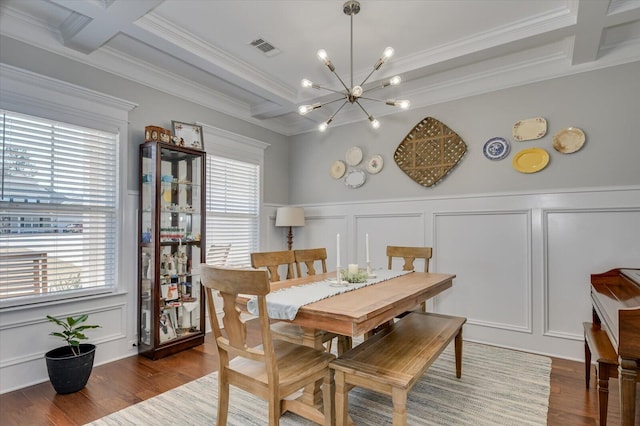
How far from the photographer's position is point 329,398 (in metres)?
1.78

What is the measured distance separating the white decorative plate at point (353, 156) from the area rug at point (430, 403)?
2.55m

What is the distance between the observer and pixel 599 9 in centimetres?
229

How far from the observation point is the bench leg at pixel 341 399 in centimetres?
173

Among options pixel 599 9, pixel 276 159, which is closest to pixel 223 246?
pixel 276 159

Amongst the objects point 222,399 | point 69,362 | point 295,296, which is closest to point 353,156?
point 295,296

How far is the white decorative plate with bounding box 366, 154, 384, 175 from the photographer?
Answer: 13.7 ft

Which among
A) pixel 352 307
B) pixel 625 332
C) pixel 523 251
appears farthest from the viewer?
pixel 523 251

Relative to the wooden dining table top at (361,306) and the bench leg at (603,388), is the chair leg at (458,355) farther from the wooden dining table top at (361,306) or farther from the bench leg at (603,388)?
the bench leg at (603,388)

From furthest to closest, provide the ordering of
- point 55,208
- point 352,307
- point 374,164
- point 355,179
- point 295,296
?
1. point 355,179
2. point 374,164
3. point 55,208
4. point 295,296
5. point 352,307

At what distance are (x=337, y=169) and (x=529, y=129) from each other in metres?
2.22

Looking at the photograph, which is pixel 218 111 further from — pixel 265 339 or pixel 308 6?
pixel 265 339

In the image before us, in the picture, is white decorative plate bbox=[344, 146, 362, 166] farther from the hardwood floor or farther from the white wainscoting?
the hardwood floor

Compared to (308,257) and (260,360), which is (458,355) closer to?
(308,257)

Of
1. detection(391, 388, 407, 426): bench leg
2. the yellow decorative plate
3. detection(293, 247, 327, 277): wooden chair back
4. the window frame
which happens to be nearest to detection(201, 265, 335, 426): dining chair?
detection(391, 388, 407, 426): bench leg
